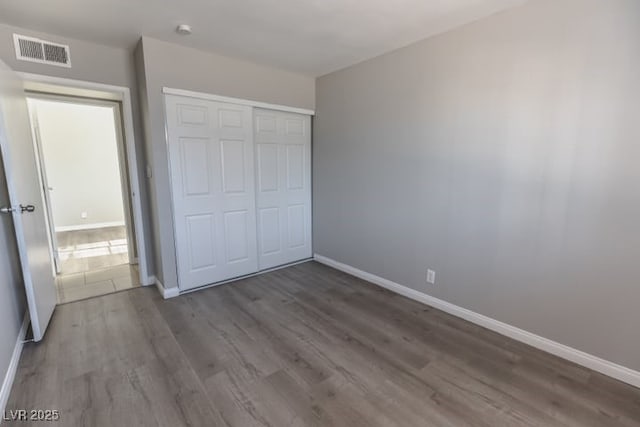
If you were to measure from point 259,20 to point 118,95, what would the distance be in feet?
5.94

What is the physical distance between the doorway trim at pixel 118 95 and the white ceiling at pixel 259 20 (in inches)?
15.2

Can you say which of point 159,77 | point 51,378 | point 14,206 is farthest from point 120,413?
point 159,77

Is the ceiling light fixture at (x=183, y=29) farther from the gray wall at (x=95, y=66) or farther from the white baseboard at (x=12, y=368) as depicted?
the white baseboard at (x=12, y=368)

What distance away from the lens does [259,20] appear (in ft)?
7.54

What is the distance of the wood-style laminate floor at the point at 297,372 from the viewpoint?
1.58 m

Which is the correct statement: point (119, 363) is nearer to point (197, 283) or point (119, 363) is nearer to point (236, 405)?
point (236, 405)

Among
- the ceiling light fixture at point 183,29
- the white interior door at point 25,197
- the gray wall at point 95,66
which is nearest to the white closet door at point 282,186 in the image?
the ceiling light fixture at point 183,29

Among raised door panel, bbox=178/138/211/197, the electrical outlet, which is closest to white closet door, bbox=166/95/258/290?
raised door panel, bbox=178/138/211/197

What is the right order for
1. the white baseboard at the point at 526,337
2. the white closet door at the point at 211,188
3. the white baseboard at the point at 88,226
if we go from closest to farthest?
Result: 1. the white baseboard at the point at 526,337
2. the white closet door at the point at 211,188
3. the white baseboard at the point at 88,226

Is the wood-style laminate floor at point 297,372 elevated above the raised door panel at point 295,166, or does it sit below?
below

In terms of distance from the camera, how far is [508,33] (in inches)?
83.4

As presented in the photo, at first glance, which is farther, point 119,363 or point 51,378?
point 119,363

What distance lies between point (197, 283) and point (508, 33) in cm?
354

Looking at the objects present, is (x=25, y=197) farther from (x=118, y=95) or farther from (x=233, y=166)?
(x=233, y=166)
